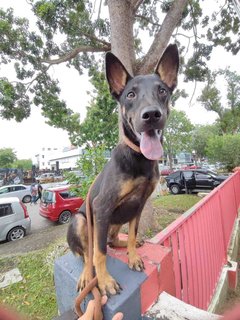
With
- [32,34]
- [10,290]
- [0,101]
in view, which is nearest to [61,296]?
[10,290]

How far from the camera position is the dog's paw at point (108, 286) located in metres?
1.34

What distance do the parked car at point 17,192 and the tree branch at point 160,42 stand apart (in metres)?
16.9

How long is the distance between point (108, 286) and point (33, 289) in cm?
405

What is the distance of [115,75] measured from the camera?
5.00 feet

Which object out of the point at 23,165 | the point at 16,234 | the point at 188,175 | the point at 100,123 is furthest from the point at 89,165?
the point at 23,165

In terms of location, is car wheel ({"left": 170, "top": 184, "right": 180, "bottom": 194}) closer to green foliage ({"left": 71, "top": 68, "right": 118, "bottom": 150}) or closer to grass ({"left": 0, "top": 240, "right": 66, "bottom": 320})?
green foliage ({"left": 71, "top": 68, "right": 118, "bottom": 150})

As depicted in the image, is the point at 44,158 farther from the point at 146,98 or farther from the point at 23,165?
the point at 146,98

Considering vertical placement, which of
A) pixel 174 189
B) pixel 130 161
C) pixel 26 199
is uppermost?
pixel 130 161

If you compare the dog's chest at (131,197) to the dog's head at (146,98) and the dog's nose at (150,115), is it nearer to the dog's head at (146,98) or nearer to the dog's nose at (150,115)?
the dog's head at (146,98)

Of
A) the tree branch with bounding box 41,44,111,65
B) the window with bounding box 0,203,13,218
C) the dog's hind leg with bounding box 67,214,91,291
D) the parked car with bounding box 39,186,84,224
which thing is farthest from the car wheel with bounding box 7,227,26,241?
the dog's hind leg with bounding box 67,214,91,291

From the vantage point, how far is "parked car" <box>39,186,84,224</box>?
11.2 meters

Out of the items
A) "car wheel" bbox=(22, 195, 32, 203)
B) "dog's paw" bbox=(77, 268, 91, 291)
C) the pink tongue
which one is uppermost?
the pink tongue

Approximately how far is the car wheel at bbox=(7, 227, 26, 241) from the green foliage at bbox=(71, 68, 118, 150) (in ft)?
15.4

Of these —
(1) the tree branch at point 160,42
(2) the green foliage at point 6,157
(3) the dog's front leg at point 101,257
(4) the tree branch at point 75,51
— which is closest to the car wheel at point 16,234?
(4) the tree branch at point 75,51
